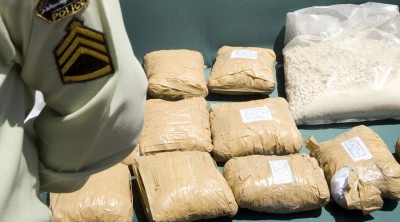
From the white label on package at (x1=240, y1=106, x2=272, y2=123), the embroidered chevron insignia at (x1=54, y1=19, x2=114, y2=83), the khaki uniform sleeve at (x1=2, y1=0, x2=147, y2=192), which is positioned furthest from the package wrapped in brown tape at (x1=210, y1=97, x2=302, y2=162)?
the embroidered chevron insignia at (x1=54, y1=19, x2=114, y2=83)

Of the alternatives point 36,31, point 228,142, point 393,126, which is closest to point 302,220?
point 228,142

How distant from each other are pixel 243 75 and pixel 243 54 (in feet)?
0.49

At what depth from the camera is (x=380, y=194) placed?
145 cm

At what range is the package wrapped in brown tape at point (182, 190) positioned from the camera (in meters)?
1.34

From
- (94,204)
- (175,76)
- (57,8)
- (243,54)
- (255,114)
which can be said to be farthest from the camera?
(243,54)

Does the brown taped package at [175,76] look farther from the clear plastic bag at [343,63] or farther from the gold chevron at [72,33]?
the gold chevron at [72,33]

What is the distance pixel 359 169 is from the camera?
4.85 ft

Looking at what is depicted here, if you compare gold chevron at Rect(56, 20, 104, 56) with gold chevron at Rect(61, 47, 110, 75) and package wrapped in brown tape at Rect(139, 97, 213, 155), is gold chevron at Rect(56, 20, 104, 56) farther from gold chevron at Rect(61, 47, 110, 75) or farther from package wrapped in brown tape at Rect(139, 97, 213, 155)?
package wrapped in brown tape at Rect(139, 97, 213, 155)

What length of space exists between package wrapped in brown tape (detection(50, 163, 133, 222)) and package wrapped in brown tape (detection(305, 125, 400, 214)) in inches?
25.7

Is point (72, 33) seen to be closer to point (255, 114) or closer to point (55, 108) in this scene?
point (55, 108)

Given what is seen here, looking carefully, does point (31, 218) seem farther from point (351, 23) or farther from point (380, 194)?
point (351, 23)

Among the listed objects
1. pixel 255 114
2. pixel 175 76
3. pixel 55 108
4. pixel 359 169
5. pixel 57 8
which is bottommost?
pixel 359 169


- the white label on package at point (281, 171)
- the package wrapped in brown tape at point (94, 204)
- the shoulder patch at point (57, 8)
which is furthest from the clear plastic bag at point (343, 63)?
the shoulder patch at point (57, 8)

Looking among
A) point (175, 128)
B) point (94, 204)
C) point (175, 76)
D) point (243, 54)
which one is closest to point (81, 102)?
point (94, 204)
